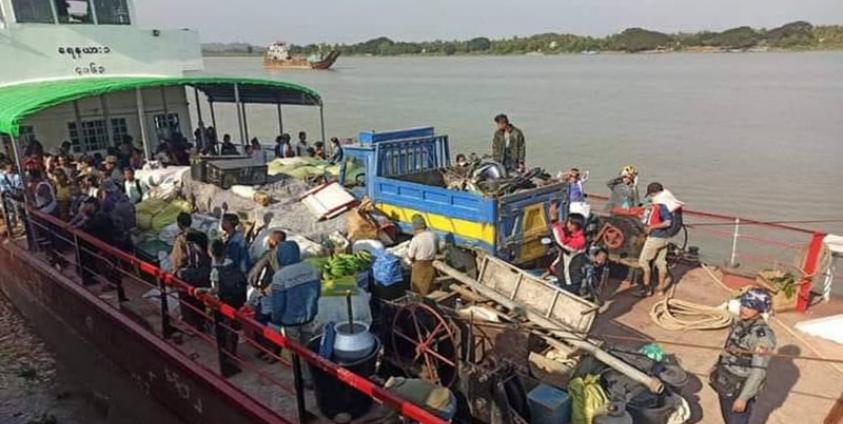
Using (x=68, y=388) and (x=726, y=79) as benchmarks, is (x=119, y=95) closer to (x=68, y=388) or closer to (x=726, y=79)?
(x=68, y=388)

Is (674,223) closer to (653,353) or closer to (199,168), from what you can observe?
(653,353)

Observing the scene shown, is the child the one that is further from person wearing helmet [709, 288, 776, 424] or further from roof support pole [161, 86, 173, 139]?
roof support pole [161, 86, 173, 139]

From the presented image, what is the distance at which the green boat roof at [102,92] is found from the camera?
1053 cm

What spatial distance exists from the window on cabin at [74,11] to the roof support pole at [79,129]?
2070mm

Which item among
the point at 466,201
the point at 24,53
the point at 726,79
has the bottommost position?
the point at 726,79

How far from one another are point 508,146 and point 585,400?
5.59 meters

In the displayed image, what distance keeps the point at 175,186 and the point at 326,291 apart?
525 centimetres

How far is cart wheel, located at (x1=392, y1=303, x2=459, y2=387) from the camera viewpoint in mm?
5797

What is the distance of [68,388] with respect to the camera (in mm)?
9266

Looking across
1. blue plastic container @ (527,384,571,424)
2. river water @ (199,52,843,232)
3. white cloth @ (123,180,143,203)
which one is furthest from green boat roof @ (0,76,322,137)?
river water @ (199,52,843,232)

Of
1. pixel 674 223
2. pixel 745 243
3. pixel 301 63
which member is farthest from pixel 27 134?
pixel 301 63

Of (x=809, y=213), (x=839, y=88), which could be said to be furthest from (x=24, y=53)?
(x=839, y=88)

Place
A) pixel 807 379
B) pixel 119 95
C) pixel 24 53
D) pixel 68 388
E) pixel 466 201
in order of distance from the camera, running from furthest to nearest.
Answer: pixel 119 95
pixel 24 53
pixel 68 388
pixel 466 201
pixel 807 379

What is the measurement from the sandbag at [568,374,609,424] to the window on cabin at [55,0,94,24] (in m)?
14.4
